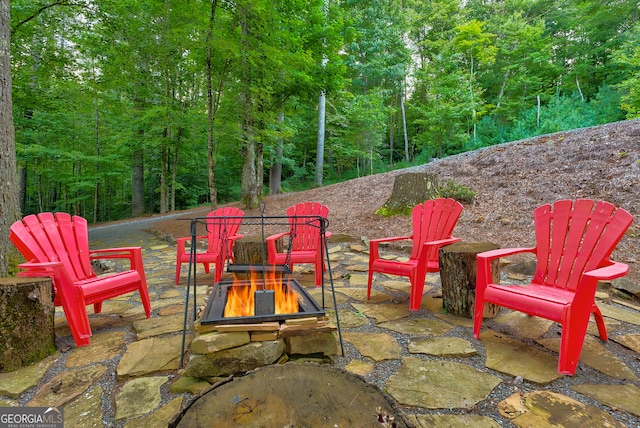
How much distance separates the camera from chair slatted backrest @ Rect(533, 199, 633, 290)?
1830mm

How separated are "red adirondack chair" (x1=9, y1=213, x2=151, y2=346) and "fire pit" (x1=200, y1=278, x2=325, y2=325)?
2.67 ft

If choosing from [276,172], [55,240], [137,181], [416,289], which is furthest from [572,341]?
[137,181]

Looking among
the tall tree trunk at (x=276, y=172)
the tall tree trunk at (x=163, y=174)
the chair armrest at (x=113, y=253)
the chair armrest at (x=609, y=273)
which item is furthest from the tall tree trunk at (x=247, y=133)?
the chair armrest at (x=609, y=273)

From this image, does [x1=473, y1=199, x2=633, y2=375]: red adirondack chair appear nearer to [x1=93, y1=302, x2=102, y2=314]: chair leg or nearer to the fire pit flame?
the fire pit flame

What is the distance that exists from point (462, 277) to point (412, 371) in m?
0.94

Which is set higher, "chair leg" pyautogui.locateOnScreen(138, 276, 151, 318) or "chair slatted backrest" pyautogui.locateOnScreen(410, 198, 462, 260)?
"chair slatted backrest" pyautogui.locateOnScreen(410, 198, 462, 260)

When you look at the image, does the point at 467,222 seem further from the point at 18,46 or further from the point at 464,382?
the point at 18,46

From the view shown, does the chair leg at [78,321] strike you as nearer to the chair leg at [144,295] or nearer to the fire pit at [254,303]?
the chair leg at [144,295]

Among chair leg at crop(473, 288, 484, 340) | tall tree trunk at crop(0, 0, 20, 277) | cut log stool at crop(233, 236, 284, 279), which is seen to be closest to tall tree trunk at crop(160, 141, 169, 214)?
tall tree trunk at crop(0, 0, 20, 277)

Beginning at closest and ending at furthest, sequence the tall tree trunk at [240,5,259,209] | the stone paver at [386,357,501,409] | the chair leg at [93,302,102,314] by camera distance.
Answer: the stone paver at [386,357,501,409], the chair leg at [93,302,102,314], the tall tree trunk at [240,5,259,209]

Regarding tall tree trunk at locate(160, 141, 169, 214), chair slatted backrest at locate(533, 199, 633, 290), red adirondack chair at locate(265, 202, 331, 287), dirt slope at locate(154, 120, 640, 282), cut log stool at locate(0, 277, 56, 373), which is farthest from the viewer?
tall tree trunk at locate(160, 141, 169, 214)

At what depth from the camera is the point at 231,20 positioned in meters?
5.96

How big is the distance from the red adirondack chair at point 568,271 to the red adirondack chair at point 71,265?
99.7 inches

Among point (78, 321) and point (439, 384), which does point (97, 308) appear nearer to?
point (78, 321)
